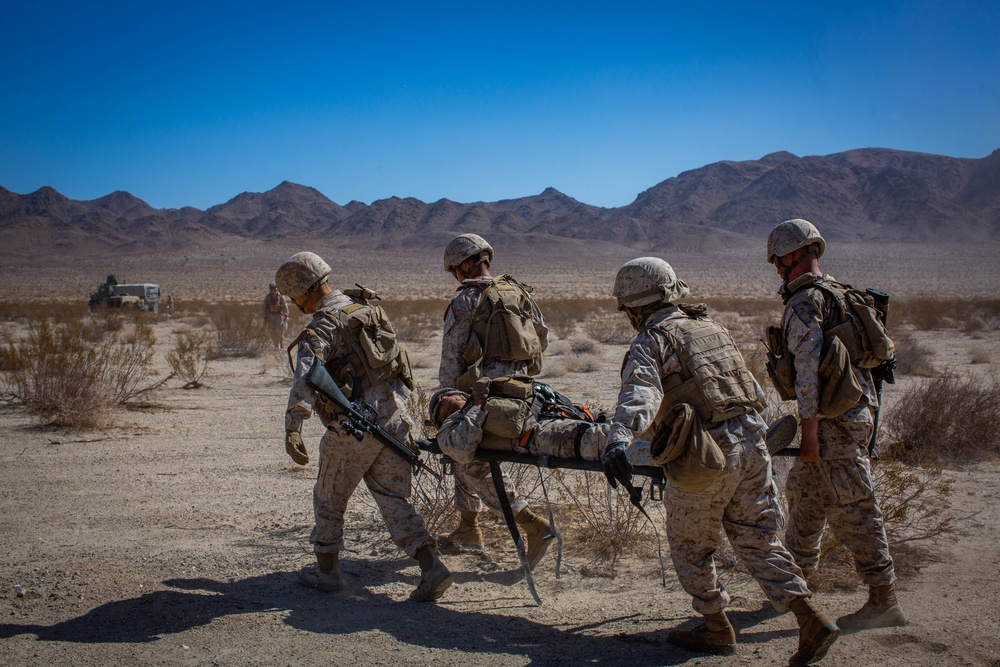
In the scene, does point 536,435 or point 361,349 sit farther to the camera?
point 361,349

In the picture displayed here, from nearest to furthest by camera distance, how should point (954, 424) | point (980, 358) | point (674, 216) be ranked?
point (954, 424) < point (980, 358) < point (674, 216)

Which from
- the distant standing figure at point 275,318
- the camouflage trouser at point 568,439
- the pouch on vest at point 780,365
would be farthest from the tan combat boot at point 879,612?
the distant standing figure at point 275,318

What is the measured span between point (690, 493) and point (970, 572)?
2365 millimetres

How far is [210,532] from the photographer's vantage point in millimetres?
5035

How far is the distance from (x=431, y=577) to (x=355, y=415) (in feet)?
3.25

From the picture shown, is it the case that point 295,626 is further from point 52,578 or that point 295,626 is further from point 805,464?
point 805,464

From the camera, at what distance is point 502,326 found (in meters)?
4.35

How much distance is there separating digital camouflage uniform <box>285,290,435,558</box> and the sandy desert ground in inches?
15.6

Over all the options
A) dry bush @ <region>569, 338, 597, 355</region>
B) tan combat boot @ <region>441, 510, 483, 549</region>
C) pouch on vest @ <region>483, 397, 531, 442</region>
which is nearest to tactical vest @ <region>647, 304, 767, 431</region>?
pouch on vest @ <region>483, 397, 531, 442</region>

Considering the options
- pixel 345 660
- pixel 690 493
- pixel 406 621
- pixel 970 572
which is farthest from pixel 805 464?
pixel 345 660

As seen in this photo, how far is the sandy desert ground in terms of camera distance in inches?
136

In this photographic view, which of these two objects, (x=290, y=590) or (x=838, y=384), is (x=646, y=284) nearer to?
(x=838, y=384)

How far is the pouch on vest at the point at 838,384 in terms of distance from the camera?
11.3 feet

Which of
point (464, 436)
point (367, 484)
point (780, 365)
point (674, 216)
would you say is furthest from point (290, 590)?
point (674, 216)
